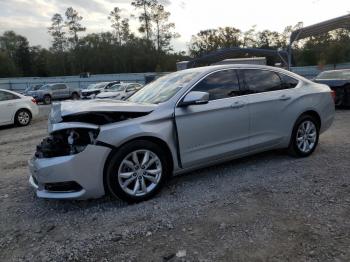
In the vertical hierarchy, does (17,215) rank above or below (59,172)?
below

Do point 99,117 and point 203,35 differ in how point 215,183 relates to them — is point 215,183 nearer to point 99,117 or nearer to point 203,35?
point 99,117

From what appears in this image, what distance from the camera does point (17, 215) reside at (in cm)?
402

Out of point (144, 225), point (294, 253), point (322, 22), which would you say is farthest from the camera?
point (322, 22)

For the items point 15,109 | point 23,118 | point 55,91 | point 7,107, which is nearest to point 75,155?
point 7,107

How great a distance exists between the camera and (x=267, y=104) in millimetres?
5098

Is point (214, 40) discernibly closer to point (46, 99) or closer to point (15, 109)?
point (46, 99)

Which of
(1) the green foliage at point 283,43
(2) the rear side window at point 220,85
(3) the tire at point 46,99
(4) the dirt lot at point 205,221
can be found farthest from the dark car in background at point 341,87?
(1) the green foliage at point 283,43

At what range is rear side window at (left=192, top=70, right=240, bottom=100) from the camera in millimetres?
4652

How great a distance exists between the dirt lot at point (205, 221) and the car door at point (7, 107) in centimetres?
710

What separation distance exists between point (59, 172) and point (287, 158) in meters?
3.61

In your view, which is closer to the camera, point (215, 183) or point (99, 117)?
point (99, 117)

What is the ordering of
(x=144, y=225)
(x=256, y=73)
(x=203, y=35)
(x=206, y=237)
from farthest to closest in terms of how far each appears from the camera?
1. (x=203, y=35)
2. (x=256, y=73)
3. (x=144, y=225)
4. (x=206, y=237)

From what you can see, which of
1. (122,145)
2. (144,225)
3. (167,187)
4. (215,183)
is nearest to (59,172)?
(122,145)

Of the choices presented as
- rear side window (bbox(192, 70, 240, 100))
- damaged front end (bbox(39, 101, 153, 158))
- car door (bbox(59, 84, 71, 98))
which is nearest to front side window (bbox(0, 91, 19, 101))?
damaged front end (bbox(39, 101, 153, 158))
